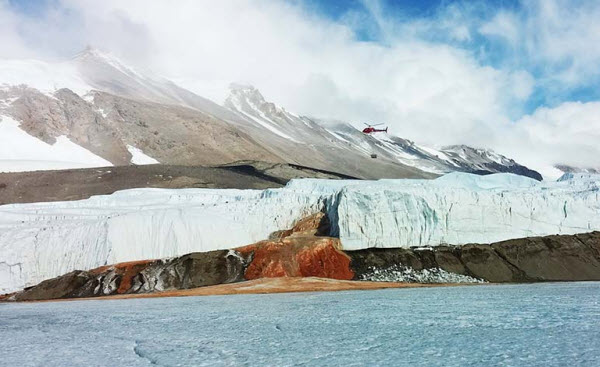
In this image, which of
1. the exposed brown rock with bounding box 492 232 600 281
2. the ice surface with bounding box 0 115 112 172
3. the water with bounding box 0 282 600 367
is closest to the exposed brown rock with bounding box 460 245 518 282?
the exposed brown rock with bounding box 492 232 600 281

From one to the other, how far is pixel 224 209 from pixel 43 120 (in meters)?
102

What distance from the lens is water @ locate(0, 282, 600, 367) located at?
41.9ft

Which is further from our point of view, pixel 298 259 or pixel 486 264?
pixel 298 259

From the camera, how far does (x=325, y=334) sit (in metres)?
16.4

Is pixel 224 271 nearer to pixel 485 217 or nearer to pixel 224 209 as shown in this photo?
pixel 224 209

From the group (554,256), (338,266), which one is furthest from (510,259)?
(338,266)

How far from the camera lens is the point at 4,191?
86.9 meters

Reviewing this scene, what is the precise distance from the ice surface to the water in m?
94.0

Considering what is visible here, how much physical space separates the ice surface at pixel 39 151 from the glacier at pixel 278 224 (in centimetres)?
6908

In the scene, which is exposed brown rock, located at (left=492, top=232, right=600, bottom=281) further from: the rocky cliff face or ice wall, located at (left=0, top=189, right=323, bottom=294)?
ice wall, located at (left=0, top=189, right=323, bottom=294)

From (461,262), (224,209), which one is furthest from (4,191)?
(461,262)

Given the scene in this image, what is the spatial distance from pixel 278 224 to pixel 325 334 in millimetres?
30682

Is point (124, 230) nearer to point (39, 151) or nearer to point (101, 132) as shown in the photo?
point (39, 151)

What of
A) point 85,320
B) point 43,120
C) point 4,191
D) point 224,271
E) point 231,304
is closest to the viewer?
point 85,320
